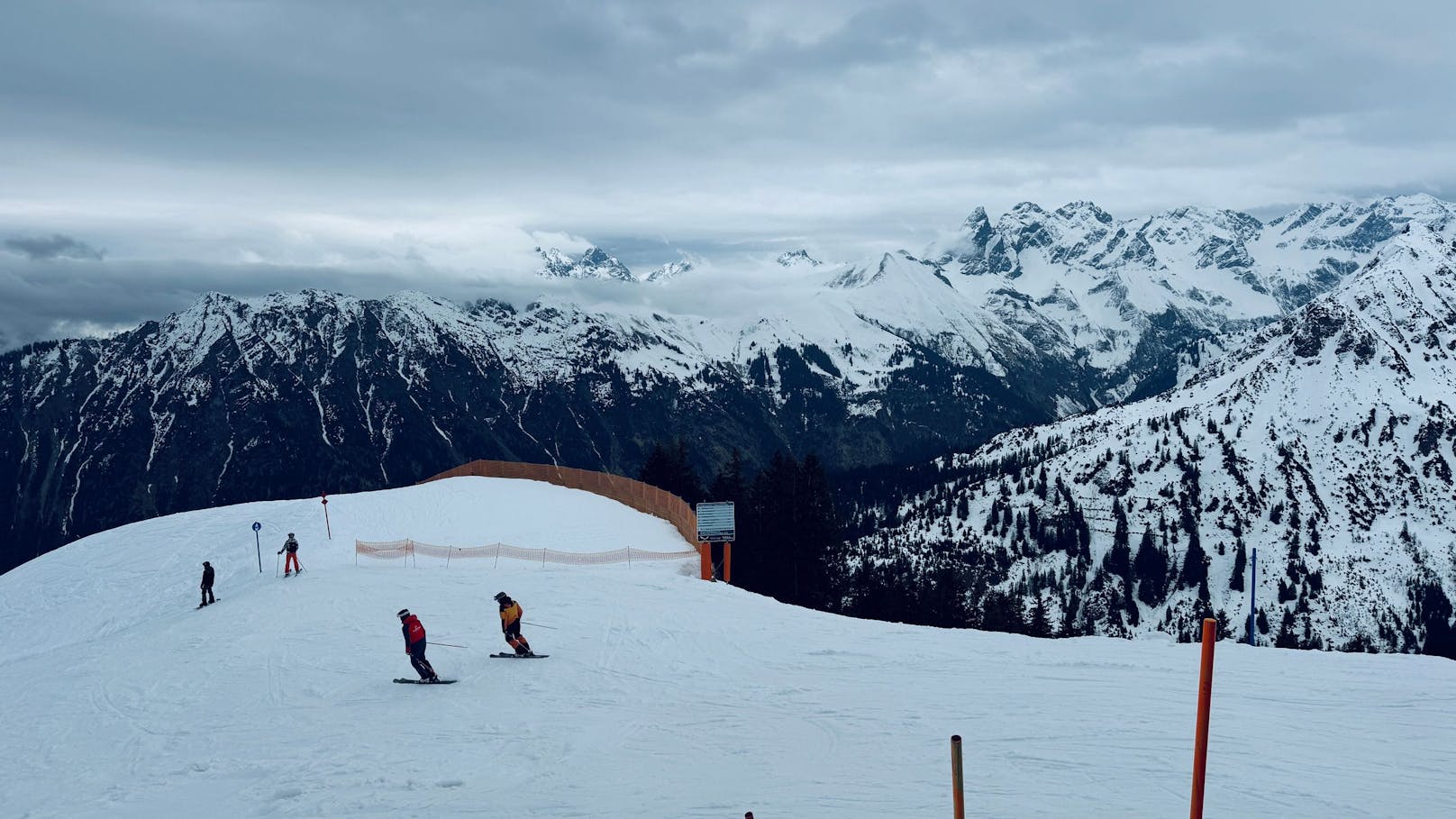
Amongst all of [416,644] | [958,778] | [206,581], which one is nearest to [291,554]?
[206,581]

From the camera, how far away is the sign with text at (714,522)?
35.9 m

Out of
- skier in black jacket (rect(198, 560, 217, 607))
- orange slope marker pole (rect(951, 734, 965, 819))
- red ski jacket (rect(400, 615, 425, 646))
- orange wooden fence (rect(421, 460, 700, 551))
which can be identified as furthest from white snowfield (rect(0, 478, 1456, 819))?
orange wooden fence (rect(421, 460, 700, 551))

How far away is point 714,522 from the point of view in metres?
36.1

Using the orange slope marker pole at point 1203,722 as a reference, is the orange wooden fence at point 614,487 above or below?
below

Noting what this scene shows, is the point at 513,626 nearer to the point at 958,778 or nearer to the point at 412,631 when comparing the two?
the point at 412,631

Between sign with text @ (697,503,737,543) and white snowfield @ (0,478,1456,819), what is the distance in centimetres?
534

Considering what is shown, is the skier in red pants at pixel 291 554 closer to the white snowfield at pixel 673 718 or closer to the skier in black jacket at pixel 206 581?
the skier in black jacket at pixel 206 581

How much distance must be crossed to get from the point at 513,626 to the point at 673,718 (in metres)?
5.85

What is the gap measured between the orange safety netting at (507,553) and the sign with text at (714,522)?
3375 millimetres

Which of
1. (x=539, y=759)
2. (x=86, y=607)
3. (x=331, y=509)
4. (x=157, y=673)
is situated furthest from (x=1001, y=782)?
(x=331, y=509)

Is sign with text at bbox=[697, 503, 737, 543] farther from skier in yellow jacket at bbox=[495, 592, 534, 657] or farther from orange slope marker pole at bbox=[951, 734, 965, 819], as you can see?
orange slope marker pole at bbox=[951, 734, 965, 819]

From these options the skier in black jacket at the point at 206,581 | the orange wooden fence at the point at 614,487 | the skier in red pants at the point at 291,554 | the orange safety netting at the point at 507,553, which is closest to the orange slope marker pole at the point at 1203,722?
the orange safety netting at the point at 507,553

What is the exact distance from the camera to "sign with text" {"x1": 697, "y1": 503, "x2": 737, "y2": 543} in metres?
35.9

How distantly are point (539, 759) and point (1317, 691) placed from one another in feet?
49.3
